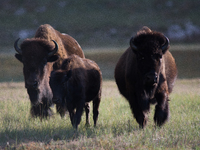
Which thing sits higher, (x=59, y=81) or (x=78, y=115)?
(x=59, y=81)

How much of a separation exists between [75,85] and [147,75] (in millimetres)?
1517

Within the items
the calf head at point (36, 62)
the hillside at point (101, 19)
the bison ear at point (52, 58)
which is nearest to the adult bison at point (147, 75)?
the bison ear at point (52, 58)

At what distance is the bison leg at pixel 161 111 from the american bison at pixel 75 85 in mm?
1426

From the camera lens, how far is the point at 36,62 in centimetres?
705

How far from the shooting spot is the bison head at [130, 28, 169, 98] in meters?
5.80

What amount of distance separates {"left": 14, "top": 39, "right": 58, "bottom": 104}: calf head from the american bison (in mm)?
672

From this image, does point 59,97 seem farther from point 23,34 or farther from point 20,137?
point 23,34

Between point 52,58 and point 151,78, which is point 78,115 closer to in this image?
point 151,78

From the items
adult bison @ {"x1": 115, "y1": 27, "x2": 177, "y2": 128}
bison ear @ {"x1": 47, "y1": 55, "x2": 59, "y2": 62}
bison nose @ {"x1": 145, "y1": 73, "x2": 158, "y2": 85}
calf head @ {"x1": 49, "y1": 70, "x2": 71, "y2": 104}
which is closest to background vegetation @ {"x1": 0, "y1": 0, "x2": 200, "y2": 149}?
adult bison @ {"x1": 115, "y1": 27, "x2": 177, "y2": 128}

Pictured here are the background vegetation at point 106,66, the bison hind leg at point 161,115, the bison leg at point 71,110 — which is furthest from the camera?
the bison leg at point 71,110

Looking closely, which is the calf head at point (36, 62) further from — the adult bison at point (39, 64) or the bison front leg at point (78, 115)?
the bison front leg at point (78, 115)

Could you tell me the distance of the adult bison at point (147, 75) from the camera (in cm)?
585

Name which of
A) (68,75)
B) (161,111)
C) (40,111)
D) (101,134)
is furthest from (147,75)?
(40,111)

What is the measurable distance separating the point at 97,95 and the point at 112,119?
0.65m
